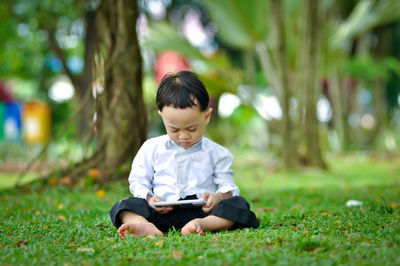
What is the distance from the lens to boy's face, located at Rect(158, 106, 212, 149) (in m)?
2.76

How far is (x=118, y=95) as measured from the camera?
18.2 ft

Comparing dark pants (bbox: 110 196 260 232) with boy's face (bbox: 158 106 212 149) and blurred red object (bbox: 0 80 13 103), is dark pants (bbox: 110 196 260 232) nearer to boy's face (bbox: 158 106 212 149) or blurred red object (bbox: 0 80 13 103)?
boy's face (bbox: 158 106 212 149)

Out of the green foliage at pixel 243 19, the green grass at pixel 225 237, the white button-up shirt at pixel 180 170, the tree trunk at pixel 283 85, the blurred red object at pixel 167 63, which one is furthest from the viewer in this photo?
the blurred red object at pixel 167 63

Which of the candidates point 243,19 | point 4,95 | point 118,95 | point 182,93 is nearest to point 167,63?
point 4,95

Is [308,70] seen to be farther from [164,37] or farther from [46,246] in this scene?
[46,246]

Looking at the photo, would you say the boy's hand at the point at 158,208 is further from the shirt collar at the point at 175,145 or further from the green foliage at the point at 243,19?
the green foliage at the point at 243,19

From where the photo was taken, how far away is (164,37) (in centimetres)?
920

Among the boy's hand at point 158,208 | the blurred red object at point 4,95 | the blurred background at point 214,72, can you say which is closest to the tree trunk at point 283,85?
the blurred background at point 214,72

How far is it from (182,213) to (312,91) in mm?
5436

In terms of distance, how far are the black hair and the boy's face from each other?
1.2 inches

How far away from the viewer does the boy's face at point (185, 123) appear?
276 cm

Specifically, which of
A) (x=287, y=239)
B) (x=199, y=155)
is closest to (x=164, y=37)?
(x=199, y=155)

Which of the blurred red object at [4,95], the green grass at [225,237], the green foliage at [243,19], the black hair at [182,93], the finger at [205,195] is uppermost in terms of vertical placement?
the green foliage at [243,19]

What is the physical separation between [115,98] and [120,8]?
0.99 m
